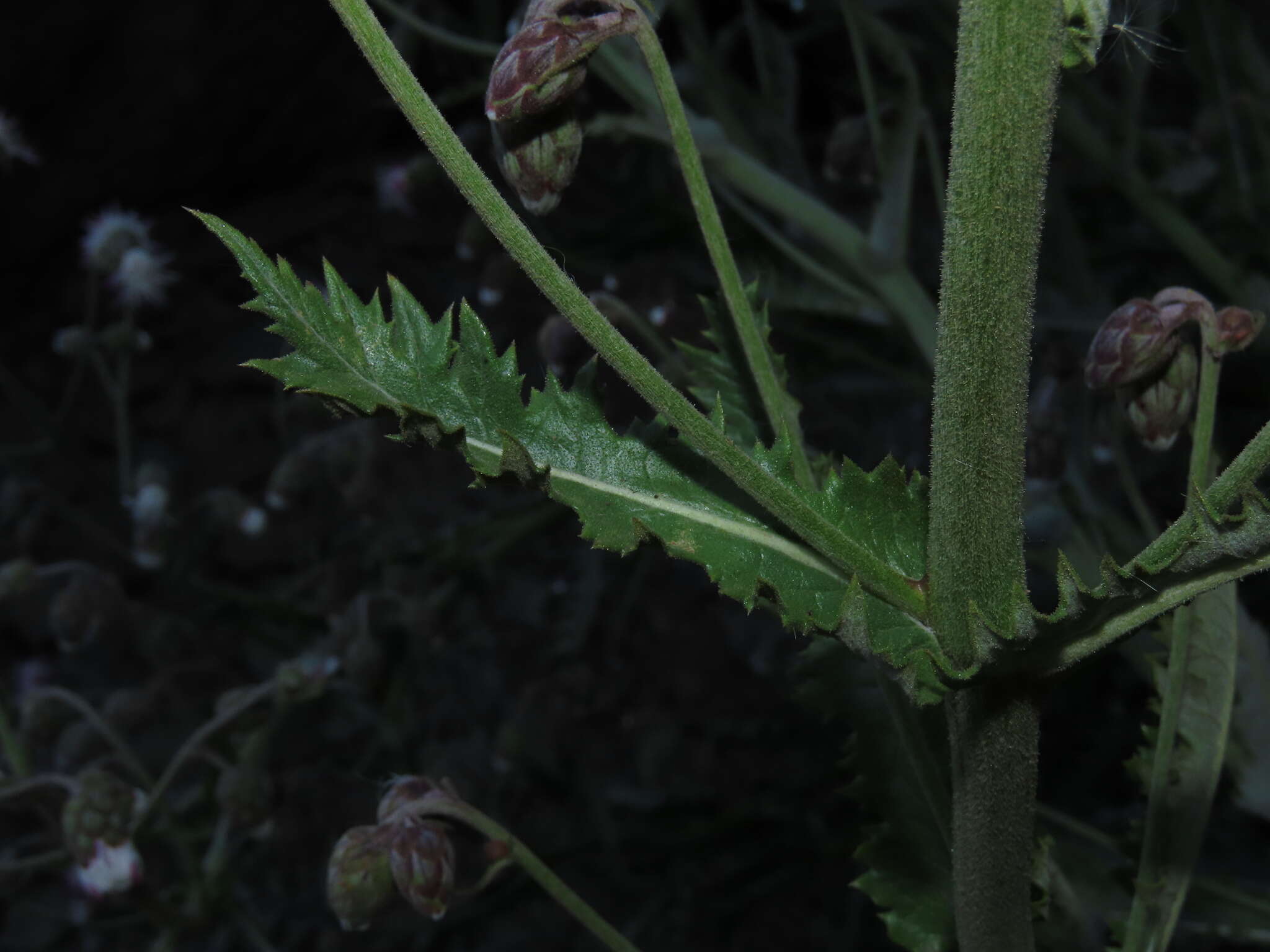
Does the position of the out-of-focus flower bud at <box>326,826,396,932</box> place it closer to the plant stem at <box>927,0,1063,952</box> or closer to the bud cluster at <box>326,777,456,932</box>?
the bud cluster at <box>326,777,456,932</box>

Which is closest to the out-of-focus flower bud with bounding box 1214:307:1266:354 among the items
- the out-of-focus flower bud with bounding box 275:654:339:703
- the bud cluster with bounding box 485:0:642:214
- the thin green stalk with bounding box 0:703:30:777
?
the bud cluster with bounding box 485:0:642:214

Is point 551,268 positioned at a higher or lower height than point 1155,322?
higher

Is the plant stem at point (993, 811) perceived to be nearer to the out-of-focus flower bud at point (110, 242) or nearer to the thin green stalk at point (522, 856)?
the thin green stalk at point (522, 856)

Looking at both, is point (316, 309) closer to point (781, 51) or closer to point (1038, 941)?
point (1038, 941)

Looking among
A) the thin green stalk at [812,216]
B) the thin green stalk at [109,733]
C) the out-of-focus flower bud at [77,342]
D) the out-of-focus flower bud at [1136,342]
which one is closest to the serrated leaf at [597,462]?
the out-of-focus flower bud at [1136,342]

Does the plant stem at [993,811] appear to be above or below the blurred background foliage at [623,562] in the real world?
above

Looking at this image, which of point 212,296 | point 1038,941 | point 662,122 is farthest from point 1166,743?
point 212,296

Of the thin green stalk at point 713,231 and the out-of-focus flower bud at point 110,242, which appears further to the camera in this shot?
the out-of-focus flower bud at point 110,242
